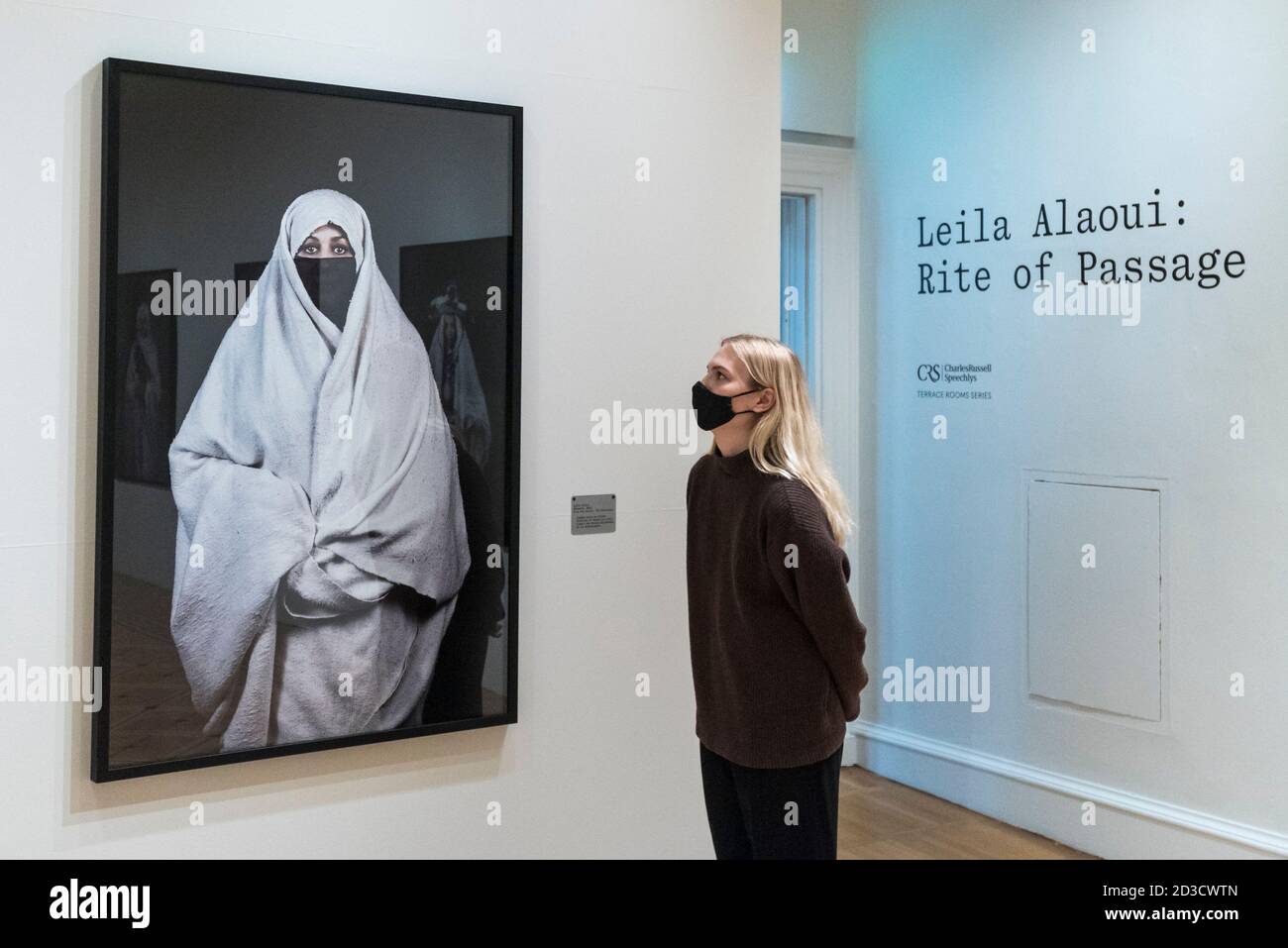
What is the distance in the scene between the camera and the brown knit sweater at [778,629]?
2.26 metres

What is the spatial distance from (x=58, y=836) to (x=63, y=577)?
21.8 inches

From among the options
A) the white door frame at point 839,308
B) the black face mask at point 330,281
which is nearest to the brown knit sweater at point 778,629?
the black face mask at point 330,281

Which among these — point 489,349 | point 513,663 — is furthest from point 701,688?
point 489,349

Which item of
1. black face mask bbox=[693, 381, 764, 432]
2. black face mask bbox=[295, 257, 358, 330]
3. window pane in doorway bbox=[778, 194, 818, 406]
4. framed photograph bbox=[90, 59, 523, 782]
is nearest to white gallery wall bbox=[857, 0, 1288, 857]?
window pane in doorway bbox=[778, 194, 818, 406]

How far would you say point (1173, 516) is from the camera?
3746 millimetres

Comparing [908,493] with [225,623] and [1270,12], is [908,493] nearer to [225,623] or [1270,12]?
[1270,12]

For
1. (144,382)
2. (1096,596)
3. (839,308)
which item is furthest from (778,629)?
(839,308)

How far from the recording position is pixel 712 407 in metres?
2.49

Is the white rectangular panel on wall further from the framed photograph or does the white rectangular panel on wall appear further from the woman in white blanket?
the woman in white blanket

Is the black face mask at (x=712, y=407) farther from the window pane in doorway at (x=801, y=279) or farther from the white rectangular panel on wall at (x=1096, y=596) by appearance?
the window pane in doorway at (x=801, y=279)

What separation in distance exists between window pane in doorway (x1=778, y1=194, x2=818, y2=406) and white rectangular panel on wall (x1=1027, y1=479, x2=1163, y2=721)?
1195mm

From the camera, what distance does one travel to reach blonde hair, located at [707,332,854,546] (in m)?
2.36

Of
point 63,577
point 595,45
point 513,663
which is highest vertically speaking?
point 595,45

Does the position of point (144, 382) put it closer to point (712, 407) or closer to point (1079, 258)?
point (712, 407)
